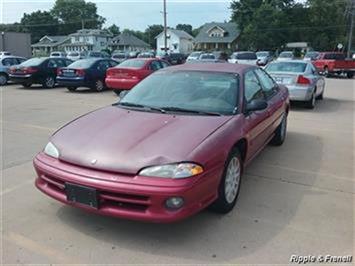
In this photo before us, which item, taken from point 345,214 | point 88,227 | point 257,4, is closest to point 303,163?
point 345,214

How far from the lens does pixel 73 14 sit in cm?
11519

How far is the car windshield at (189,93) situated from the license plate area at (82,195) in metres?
1.43

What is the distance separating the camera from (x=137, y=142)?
138 inches

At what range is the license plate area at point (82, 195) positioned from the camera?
10.6 ft

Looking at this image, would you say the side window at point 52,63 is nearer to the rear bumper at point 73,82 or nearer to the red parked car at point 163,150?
the rear bumper at point 73,82

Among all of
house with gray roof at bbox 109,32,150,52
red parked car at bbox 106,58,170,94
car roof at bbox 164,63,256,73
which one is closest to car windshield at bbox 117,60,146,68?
red parked car at bbox 106,58,170,94

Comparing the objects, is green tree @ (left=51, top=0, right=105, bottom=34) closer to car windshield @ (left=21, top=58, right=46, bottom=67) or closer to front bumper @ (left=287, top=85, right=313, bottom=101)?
car windshield @ (left=21, top=58, right=46, bottom=67)

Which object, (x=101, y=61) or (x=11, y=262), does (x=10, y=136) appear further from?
(x=101, y=61)

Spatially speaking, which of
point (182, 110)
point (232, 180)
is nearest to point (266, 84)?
point (182, 110)

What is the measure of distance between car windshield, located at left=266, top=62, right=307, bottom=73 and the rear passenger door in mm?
6464

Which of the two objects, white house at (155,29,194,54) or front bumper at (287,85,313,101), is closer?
front bumper at (287,85,313,101)

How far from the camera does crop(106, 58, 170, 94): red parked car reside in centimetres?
1386

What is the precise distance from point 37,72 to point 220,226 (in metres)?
14.9

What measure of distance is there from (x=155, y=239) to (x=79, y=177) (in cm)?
88
